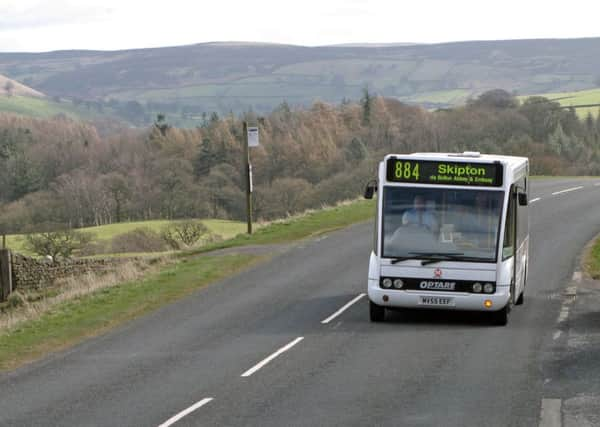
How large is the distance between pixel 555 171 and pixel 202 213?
186 feet

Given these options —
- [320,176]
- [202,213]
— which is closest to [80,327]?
[202,213]

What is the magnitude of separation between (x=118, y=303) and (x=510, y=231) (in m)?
8.37

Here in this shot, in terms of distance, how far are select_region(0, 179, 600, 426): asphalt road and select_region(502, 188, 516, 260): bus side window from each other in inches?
47.9

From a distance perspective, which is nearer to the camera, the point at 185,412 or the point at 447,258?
the point at 185,412

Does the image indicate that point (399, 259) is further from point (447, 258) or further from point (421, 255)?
point (447, 258)

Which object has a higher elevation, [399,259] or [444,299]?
[399,259]

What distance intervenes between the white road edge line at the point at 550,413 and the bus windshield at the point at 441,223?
18.2 feet

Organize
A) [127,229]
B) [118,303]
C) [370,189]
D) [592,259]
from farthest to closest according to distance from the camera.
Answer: [127,229], [592,259], [118,303], [370,189]

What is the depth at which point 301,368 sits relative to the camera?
13930 mm

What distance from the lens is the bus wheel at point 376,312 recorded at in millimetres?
17844

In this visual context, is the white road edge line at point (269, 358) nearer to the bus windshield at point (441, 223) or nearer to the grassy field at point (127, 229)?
the bus windshield at point (441, 223)

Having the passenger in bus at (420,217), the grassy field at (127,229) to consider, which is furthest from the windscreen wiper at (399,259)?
the grassy field at (127,229)

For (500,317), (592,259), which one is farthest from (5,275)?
(500,317)

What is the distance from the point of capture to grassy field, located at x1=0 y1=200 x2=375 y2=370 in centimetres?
1721
